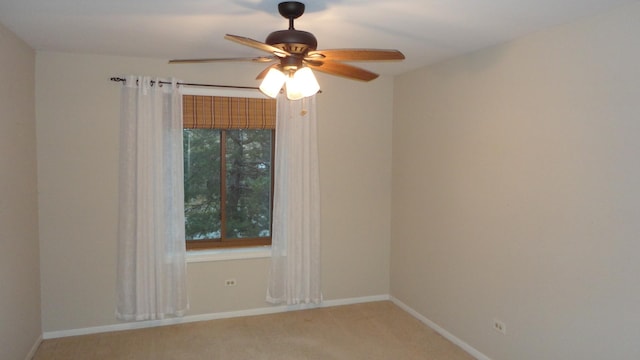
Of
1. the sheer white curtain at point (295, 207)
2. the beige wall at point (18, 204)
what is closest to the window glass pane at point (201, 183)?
the sheer white curtain at point (295, 207)

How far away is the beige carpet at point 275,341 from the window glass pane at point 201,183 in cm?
91

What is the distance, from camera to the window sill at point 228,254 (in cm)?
399

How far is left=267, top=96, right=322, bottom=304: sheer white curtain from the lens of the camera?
158 inches

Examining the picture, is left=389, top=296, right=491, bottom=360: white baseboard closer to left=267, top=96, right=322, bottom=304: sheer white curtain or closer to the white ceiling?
left=267, top=96, right=322, bottom=304: sheer white curtain

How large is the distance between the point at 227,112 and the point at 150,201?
3.50 feet

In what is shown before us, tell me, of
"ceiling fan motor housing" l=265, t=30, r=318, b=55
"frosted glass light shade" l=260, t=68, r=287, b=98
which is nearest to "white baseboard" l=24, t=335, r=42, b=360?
"frosted glass light shade" l=260, t=68, r=287, b=98

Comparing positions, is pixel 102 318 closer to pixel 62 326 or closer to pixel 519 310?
pixel 62 326

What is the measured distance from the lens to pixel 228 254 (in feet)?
13.4

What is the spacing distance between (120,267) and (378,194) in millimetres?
2624

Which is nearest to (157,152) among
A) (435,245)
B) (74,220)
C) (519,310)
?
(74,220)

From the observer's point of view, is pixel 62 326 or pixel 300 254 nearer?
pixel 62 326

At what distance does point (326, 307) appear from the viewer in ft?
14.5

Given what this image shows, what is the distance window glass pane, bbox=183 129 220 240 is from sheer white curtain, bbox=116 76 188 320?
31cm

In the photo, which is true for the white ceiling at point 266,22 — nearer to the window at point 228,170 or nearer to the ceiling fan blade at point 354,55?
the ceiling fan blade at point 354,55
